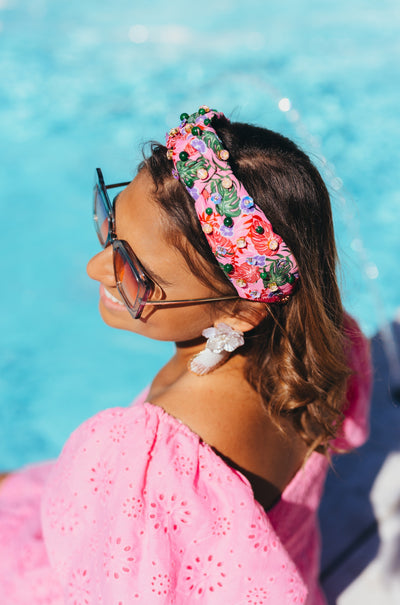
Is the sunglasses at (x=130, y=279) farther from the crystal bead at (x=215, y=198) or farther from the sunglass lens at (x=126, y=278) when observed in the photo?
the crystal bead at (x=215, y=198)

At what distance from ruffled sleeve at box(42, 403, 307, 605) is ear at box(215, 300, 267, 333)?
0.32 metres

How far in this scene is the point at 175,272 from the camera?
5.32ft

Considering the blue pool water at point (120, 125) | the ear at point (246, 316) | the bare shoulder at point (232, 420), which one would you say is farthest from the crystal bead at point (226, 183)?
the blue pool water at point (120, 125)

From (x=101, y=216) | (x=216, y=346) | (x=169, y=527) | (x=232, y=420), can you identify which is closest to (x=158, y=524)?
(x=169, y=527)

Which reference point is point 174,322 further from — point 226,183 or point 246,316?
point 226,183

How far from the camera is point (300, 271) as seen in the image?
63.5 inches

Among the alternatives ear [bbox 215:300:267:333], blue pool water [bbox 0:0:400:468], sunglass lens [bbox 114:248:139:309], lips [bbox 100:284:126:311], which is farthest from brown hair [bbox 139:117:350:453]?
Answer: blue pool water [bbox 0:0:400:468]

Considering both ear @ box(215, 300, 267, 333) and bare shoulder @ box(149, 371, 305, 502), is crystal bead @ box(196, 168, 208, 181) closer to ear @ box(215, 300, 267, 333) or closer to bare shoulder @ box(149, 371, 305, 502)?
ear @ box(215, 300, 267, 333)

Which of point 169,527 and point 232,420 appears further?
point 232,420

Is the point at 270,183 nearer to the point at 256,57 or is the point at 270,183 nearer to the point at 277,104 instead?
the point at 277,104

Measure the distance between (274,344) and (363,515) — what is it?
1.29 metres

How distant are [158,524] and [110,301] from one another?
27.9 inches

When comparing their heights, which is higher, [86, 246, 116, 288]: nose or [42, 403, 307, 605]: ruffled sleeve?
[86, 246, 116, 288]: nose

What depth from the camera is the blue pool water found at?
4781 millimetres
